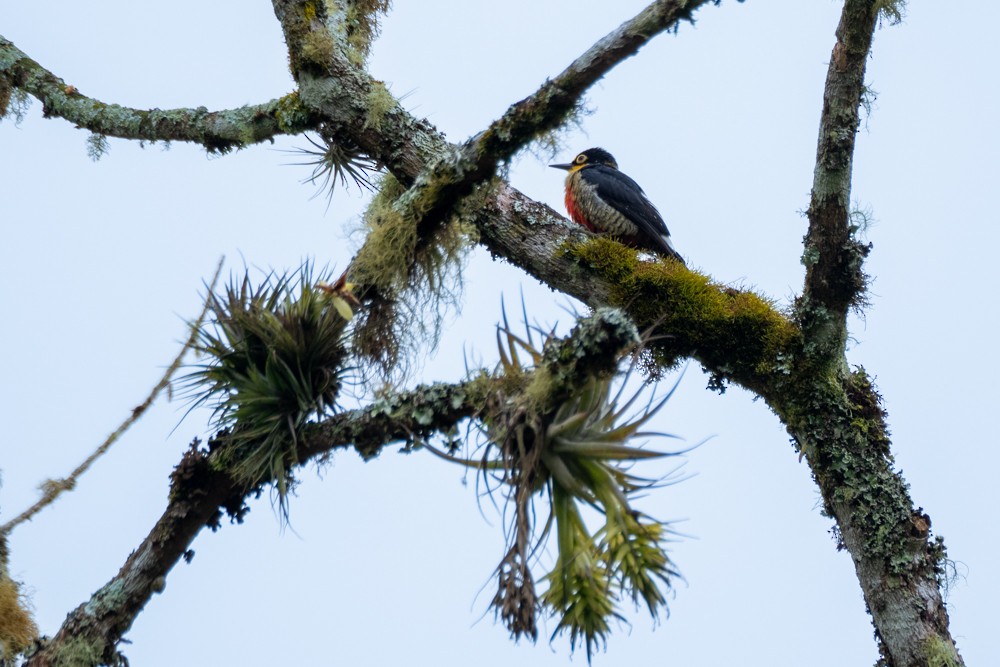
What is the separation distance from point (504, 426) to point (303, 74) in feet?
9.04

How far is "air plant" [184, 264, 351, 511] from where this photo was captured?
4.00 meters

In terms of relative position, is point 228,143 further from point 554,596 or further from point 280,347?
point 554,596

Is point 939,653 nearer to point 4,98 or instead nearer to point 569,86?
point 569,86

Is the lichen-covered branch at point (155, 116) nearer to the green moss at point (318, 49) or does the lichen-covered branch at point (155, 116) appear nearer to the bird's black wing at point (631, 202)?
the green moss at point (318, 49)

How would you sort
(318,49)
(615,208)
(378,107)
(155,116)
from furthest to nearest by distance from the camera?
1. (615,208)
2. (155,116)
3. (318,49)
4. (378,107)

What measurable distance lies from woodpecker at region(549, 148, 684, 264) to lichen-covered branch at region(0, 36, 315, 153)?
203 cm

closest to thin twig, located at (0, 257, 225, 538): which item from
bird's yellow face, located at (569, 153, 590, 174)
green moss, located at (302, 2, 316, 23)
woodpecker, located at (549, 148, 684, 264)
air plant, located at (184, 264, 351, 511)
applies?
air plant, located at (184, 264, 351, 511)

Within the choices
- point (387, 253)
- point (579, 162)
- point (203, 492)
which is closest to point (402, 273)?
point (387, 253)

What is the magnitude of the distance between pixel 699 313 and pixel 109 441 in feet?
8.18

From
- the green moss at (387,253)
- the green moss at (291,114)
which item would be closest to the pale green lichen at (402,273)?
the green moss at (387,253)

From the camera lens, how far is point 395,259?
4.55 metres

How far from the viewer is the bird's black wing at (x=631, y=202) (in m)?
6.62

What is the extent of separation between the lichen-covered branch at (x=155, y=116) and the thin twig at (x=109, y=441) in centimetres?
156

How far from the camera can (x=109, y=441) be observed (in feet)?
14.7
